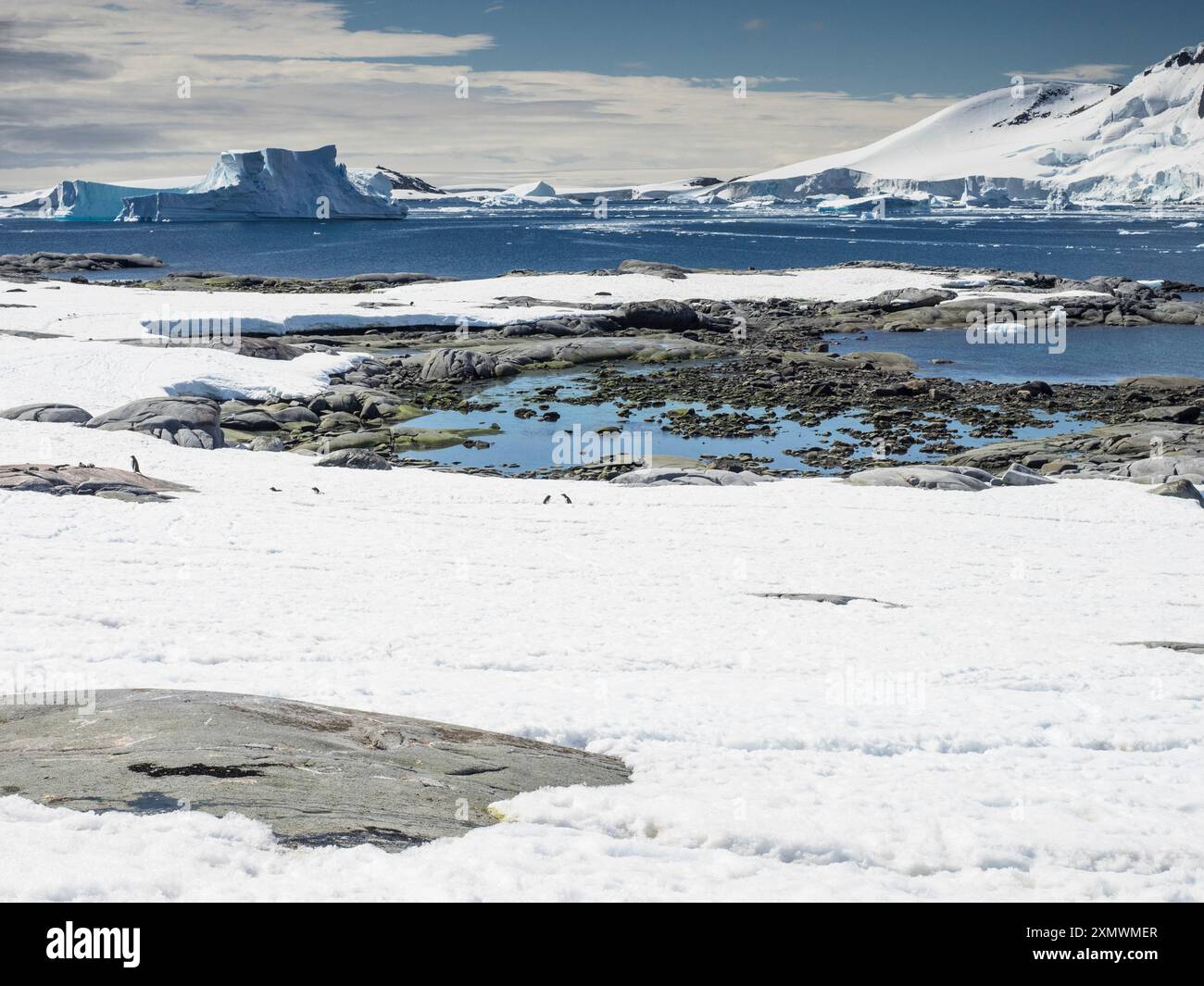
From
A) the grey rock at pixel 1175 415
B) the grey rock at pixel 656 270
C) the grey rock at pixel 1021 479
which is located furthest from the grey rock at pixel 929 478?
the grey rock at pixel 656 270

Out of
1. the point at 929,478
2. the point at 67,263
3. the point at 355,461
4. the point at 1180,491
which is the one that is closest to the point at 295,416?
the point at 355,461

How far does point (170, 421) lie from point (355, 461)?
514cm

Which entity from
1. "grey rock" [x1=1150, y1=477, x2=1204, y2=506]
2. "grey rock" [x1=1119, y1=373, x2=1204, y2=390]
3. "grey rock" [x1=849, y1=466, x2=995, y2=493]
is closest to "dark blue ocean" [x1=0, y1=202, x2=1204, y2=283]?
"grey rock" [x1=1119, y1=373, x2=1204, y2=390]

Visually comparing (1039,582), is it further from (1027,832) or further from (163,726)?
(163,726)

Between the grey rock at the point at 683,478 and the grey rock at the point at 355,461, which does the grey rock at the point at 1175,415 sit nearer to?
the grey rock at the point at 683,478

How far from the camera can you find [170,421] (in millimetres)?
25453

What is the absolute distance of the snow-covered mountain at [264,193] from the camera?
134 meters

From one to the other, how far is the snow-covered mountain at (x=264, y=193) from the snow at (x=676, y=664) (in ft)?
395

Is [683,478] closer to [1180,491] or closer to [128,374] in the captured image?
[1180,491]

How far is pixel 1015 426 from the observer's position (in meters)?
33.6

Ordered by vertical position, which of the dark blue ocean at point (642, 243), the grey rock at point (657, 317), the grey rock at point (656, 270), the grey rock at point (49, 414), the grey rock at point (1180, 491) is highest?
the dark blue ocean at point (642, 243)

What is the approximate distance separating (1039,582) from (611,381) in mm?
26606

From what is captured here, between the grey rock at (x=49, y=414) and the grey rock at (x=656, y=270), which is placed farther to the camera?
the grey rock at (x=656, y=270)

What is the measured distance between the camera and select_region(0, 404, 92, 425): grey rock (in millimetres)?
25469
